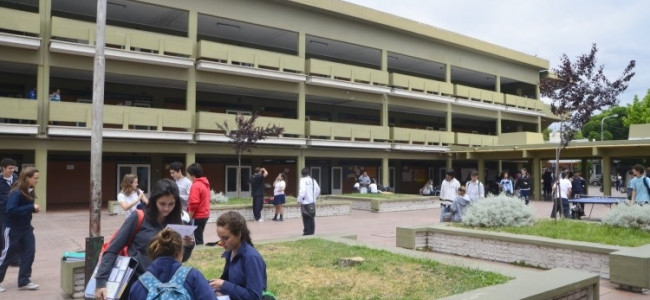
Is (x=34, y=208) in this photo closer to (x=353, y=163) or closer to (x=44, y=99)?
(x=44, y=99)

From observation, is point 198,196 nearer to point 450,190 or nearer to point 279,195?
point 450,190

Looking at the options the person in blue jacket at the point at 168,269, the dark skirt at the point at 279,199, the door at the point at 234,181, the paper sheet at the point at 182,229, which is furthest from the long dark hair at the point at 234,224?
the door at the point at 234,181

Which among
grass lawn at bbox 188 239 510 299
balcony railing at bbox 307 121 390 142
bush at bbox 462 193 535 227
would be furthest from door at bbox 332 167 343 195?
grass lawn at bbox 188 239 510 299

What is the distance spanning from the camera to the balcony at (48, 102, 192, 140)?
1833 cm

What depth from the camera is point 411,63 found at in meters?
32.6

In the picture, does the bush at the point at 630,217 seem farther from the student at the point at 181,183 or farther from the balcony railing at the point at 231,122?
the balcony railing at the point at 231,122

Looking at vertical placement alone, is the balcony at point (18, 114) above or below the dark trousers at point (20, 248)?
above

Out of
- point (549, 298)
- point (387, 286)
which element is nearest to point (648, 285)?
point (549, 298)

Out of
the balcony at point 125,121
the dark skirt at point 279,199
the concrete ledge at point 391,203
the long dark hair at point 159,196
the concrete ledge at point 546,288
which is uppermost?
the balcony at point 125,121

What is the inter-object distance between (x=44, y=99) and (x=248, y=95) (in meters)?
10.9

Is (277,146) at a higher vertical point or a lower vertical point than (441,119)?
lower

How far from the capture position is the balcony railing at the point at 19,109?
17.1m

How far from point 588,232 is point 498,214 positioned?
1.78 meters

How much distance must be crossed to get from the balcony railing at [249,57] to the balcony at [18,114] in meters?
7.13
